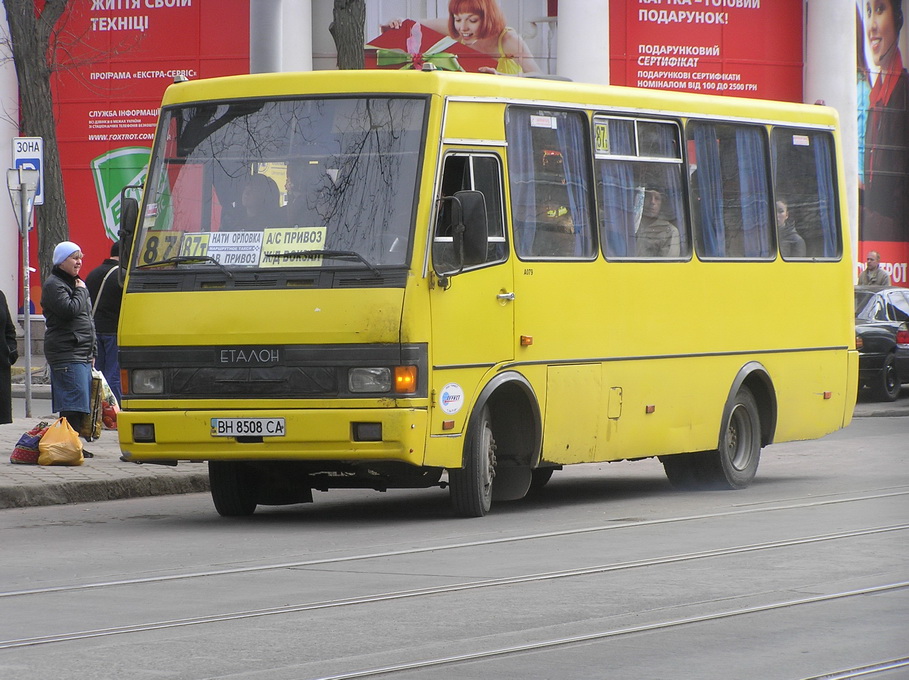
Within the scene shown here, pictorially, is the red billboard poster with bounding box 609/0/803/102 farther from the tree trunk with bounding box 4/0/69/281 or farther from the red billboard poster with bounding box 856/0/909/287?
the tree trunk with bounding box 4/0/69/281

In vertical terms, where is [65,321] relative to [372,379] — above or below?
above

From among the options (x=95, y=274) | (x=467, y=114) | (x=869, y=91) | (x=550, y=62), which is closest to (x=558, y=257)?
(x=467, y=114)

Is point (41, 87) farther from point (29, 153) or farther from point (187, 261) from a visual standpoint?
point (187, 261)

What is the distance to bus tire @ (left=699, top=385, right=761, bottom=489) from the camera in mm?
14102

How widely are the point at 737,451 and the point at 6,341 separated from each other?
6057mm

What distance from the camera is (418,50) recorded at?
30.9 m

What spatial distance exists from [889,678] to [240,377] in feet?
18.8

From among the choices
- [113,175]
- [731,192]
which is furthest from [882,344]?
Result: [113,175]

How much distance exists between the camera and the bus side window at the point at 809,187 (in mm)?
14836

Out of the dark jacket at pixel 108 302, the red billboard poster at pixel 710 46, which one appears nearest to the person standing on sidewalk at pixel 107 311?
the dark jacket at pixel 108 302

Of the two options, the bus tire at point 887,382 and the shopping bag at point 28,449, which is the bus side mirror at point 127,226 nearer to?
the shopping bag at point 28,449

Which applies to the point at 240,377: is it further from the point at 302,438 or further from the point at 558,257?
the point at 558,257

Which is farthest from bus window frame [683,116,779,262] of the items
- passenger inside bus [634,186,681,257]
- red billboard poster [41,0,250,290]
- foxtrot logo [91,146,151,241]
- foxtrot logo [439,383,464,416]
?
foxtrot logo [91,146,151,241]

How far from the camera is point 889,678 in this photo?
6.11 meters
